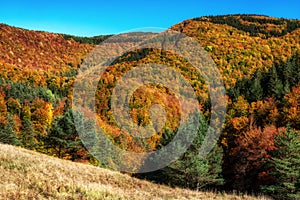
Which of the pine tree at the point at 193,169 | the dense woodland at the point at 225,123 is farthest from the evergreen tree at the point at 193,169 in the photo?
the dense woodland at the point at 225,123

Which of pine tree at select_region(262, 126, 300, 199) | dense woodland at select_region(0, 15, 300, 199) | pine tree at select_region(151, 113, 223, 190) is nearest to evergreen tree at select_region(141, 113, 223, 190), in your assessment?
pine tree at select_region(151, 113, 223, 190)

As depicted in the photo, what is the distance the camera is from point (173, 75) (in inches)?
4077

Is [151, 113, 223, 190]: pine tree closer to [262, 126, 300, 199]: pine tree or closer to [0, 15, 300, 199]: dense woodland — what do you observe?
[0, 15, 300, 199]: dense woodland

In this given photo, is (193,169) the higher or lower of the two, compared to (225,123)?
lower

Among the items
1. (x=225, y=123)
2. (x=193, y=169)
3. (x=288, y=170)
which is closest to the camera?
(x=288, y=170)

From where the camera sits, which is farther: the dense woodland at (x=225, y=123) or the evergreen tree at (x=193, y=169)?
the dense woodland at (x=225, y=123)

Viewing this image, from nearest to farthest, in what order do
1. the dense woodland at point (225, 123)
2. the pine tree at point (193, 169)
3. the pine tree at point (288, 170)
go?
the pine tree at point (288, 170), the pine tree at point (193, 169), the dense woodland at point (225, 123)

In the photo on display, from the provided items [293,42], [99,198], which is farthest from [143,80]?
[293,42]

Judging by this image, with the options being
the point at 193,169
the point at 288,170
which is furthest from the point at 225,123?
the point at 288,170

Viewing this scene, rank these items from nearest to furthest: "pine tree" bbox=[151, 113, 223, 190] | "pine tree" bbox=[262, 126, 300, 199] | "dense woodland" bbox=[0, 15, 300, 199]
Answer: "pine tree" bbox=[262, 126, 300, 199]
"pine tree" bbox=[151, 113, 223, 190]
"dense woodland" bbox=[0, 15, 300, 199]

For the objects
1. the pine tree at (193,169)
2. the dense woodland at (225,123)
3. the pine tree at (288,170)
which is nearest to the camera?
the pine tree at (288,170)

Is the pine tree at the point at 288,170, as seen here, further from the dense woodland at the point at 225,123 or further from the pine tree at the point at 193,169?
the pine tree at the point at 193,169

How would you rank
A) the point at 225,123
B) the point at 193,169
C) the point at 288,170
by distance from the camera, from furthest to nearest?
the point at 225,123
the point at 193,169
the point at 288,170

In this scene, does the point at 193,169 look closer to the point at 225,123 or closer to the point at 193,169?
the point at 193,169
